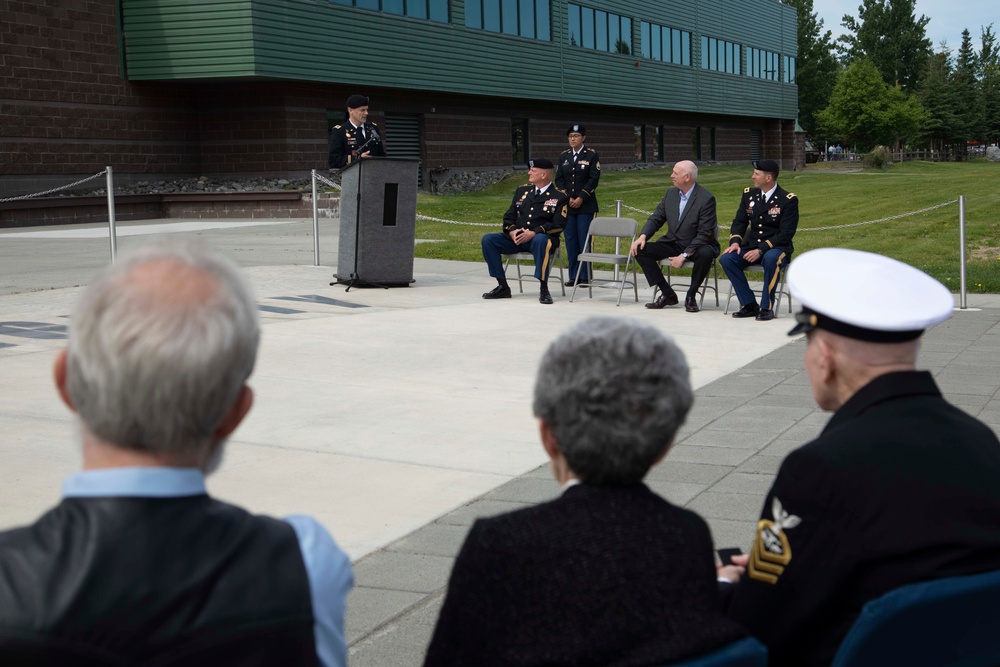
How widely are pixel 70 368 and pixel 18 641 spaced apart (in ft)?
1.20

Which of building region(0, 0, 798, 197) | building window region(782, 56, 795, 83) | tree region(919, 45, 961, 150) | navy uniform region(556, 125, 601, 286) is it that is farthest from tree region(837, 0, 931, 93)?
navy uniform region(556, 125, 601, 286)

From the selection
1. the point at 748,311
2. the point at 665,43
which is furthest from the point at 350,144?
the point at 665,43

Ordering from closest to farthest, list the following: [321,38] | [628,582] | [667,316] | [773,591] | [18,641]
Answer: [18,641]
[628,582]
[773,591]
[667,316]
[321,38]

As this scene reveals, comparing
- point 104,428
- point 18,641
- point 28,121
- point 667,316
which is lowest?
point 667,316

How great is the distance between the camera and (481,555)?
188cm

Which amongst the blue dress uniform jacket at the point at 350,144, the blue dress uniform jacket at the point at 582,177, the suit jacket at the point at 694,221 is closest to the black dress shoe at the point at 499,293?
the suit jacket at the point at 694,221

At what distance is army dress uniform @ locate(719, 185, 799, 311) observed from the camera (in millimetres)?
11211

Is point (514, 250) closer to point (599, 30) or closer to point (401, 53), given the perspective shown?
point (401, 53)

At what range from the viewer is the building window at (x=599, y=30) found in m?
39.9

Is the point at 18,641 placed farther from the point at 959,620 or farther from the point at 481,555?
the point at 959,620

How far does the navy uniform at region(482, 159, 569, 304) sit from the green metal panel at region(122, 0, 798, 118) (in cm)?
1599

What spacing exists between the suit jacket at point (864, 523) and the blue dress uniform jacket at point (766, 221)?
9.28 m

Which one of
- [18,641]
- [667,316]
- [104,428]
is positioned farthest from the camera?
[667,316]

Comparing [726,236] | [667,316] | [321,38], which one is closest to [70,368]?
[667,316]
